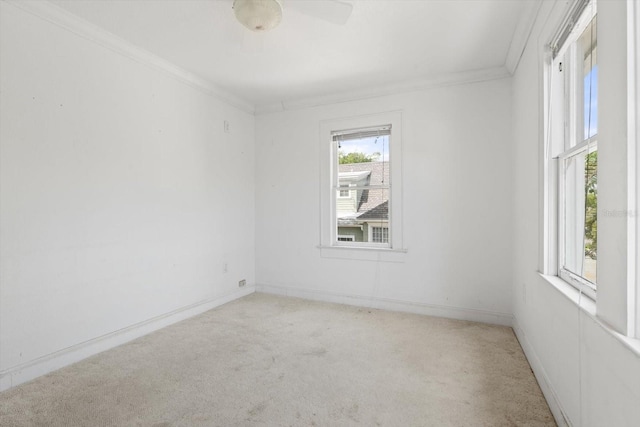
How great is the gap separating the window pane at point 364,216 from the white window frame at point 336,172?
0.08m

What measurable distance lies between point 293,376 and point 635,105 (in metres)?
2.29

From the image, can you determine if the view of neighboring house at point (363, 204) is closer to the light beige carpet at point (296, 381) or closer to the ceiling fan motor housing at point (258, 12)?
the light beige carpet at point (296, 381)

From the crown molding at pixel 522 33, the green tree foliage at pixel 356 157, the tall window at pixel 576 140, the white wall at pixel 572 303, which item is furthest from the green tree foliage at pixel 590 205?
the green tree foliage at pixel 356 157

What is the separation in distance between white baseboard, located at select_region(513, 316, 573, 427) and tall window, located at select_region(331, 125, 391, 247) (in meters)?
1.68

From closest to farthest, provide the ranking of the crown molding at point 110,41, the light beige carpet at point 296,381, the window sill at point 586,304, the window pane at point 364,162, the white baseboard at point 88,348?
the window sill at point 586,304, the light beige carpet at point 296,381, the white baseboard at point 88,348, the crown molding at point 110,41, the window pane at point 364,162

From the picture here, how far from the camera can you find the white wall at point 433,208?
3.31 metres

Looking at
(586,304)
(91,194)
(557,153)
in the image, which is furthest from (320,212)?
(586,304)

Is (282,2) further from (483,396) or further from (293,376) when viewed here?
(483,396)

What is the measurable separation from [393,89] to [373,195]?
125 centimetres

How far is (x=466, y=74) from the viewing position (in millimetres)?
3367

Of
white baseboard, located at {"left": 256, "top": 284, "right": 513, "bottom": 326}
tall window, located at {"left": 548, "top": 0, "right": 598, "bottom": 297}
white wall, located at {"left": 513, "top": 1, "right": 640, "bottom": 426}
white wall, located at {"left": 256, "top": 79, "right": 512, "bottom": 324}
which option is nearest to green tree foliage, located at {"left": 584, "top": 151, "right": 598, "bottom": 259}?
tall window, located at {"left": 548, "top": 0, "right": 598, "bottom": 297}

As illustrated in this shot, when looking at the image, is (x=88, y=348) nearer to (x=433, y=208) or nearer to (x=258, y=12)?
(x=258, y=12)

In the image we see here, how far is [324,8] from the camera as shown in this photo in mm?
2111

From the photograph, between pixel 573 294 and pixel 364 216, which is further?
pixel 364 216
